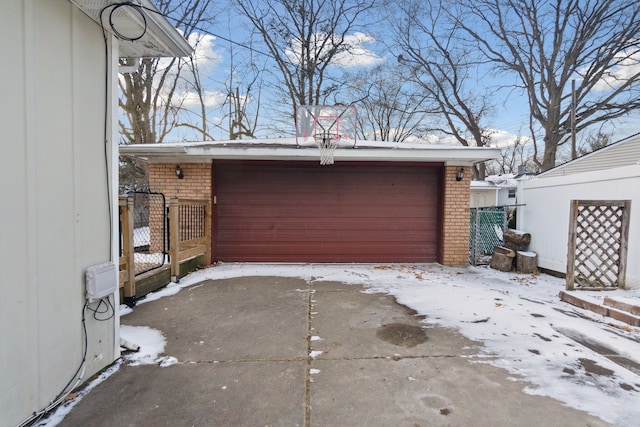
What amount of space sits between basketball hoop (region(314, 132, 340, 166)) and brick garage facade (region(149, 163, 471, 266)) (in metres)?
2.40

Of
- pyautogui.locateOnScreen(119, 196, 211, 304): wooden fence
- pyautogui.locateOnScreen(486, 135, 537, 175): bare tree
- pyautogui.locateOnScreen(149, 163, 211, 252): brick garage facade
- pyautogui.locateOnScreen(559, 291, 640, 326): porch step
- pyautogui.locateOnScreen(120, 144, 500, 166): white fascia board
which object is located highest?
pyautogui.locateOnScreen(486, 135, 537, 175): bare tree

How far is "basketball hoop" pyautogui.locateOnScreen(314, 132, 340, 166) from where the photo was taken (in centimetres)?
605

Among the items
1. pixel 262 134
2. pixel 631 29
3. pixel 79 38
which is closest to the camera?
pixel 79 38

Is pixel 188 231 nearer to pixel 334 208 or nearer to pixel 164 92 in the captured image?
pixel 334 208

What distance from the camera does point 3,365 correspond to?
1679mm

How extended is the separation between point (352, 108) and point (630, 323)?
19.4 ft

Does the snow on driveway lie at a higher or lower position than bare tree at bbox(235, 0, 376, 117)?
lower

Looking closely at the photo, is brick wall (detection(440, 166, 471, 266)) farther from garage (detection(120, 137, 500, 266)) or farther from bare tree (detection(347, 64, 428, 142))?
bare tree (detection(347, 64, 428, 142))

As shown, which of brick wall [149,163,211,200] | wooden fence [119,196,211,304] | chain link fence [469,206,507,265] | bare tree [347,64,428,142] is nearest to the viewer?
wooden fence [119,196,211,304]

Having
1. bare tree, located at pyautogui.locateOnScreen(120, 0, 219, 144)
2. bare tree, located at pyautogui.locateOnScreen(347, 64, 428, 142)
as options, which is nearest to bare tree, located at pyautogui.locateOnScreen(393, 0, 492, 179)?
bare tree, located at pyautogui.locateOnScreen(347, 64, 428, 142)

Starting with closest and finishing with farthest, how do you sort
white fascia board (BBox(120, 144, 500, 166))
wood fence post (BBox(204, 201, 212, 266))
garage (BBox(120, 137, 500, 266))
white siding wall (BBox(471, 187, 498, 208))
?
white fascia board (BBox(120, 144, 500, 166)), wood fence post (BBox(204, 201, 212, 266)), garage (BBox(120, 137, 500, 266)), white siding wall (BBox(471, 187, 498, 208))

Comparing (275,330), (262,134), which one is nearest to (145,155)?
(275,330)

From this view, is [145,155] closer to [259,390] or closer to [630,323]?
[259,390]

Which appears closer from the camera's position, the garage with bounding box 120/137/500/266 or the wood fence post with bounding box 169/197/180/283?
the wood fence post with bounding box 169/197/180/283
